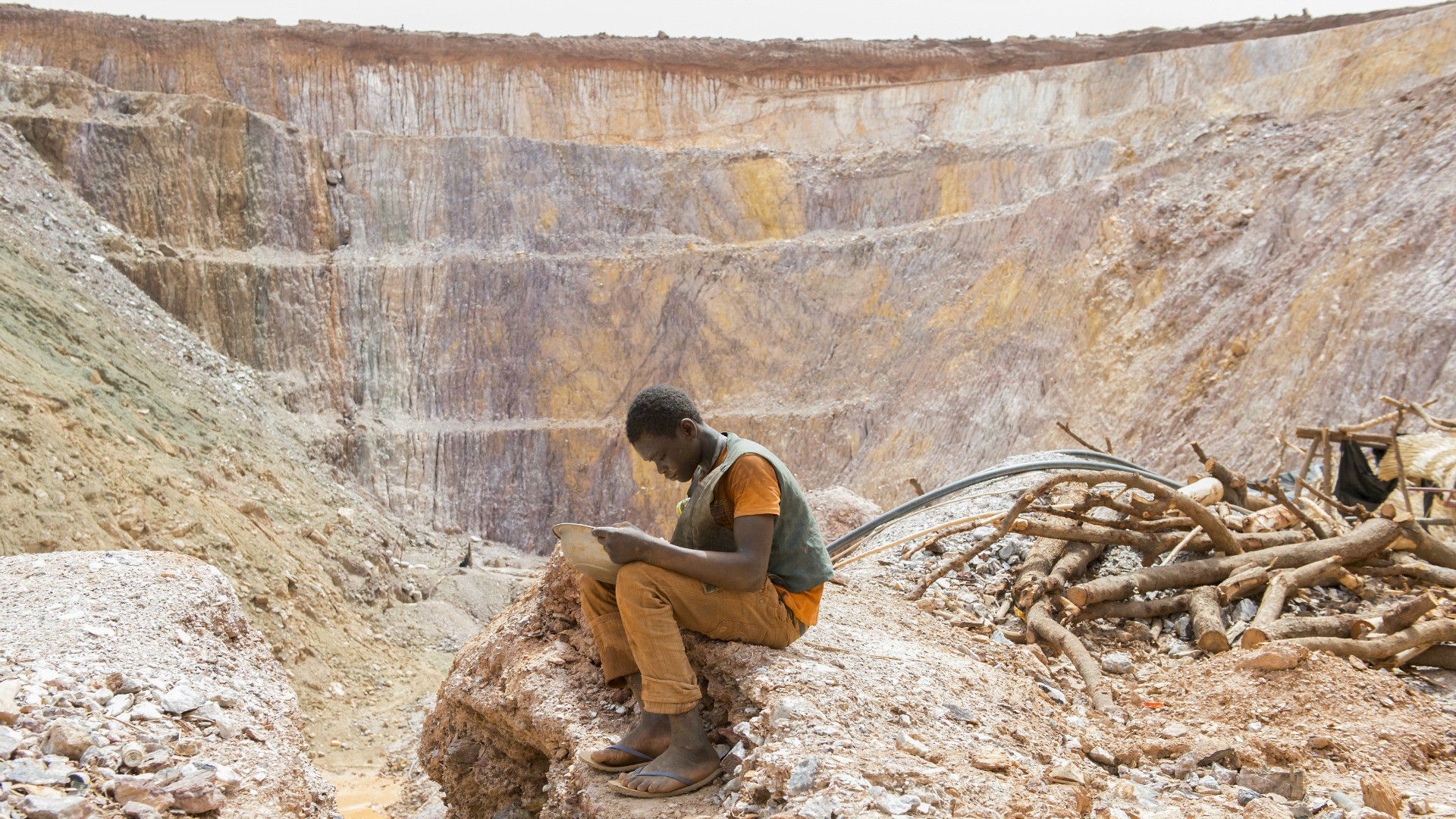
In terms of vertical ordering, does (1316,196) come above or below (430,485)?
above

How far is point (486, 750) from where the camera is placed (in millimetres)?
5020

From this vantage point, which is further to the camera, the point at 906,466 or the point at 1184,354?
the point at 906,466

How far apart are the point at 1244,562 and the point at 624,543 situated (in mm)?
4142

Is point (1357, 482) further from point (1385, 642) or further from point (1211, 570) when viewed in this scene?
point (1385, 642)

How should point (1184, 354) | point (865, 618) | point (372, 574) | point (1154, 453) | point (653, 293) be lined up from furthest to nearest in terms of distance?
point (653, 293)
point (1184, 354)
point (1154, 453)
point (372, 574)
point (865, 618)

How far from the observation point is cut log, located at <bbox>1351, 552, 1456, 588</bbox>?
240 inches

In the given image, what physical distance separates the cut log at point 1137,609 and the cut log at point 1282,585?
405 mm

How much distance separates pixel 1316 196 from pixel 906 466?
26.6ft

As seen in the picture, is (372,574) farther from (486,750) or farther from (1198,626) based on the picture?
(1198,626)

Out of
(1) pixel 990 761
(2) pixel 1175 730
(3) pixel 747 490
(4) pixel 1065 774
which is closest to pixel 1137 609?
(2) pixel 1175 730

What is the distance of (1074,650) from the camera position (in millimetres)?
5109

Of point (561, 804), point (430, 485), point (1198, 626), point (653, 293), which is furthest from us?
point (653, 293)

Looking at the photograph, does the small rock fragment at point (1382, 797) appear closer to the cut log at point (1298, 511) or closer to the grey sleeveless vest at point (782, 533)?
the grey sleeveless vest at point (782, 533)

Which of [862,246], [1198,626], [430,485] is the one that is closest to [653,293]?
[862,246]
